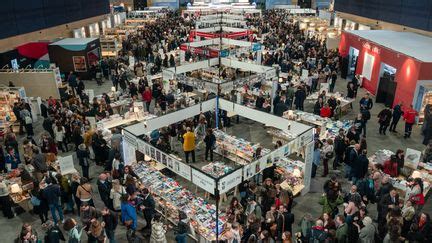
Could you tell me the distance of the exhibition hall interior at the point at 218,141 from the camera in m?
7.55

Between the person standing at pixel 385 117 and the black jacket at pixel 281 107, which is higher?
the black jacket at pixel 281 107

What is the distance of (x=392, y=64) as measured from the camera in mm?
16078

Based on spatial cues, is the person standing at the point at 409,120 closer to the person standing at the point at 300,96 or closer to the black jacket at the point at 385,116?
the black jacket at the point at 385,116

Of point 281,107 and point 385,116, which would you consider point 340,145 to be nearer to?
point 281,107

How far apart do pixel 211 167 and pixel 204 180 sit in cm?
286

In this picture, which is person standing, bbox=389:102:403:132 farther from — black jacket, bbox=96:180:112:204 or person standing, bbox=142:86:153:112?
black jacket, bbox=96:180:112:204

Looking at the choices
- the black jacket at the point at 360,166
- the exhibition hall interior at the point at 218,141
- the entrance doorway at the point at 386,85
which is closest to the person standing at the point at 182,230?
the exhibition hall interior at the point at 218,141

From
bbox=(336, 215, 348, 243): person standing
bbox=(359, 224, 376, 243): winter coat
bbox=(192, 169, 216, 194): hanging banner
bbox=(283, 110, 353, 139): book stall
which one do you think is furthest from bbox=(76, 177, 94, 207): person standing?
bbox=(283, 110, 353, 139): book stall

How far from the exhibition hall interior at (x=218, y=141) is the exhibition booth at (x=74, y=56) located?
7 cm

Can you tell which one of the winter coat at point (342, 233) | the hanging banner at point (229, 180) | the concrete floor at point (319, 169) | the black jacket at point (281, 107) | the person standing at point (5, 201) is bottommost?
the concrete floor at point (319, 169)

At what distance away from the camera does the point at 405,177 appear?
31.8ft

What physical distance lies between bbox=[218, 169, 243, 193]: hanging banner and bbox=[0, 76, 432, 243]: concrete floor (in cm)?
215

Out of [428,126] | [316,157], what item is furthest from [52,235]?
[428,126]

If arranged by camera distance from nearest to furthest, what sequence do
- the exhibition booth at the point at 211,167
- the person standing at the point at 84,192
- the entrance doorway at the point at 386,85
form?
the exhibition booth at the point at 211,167
the person standing at the point at 84,192
the entrance doorway at the point at 386,85
